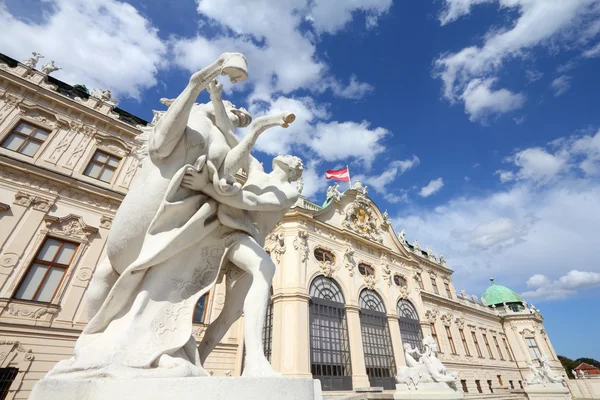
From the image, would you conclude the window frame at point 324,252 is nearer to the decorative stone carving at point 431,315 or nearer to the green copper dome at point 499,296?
the decorative stone carving at point 431,315

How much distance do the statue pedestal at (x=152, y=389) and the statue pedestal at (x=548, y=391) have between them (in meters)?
16.6

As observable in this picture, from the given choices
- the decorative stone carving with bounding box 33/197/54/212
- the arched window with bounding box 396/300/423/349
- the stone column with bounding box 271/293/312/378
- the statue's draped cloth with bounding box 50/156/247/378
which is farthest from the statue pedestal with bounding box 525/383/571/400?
the decorative stone carving with bounding box 33/197/54/212

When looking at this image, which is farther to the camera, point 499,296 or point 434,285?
point 499,296

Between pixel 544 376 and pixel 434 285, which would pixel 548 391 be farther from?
pixel 434 285

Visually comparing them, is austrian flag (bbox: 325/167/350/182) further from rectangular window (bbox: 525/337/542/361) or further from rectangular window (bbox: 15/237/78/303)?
rectangular window (bbox: 525/337/542/361)

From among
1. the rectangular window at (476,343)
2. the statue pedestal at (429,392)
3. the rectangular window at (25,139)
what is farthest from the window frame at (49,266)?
the rectangular window at (476,343)

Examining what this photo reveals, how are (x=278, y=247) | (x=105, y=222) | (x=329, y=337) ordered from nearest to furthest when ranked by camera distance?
1. (x=105, y=222)
2. (x=329, y=337)
3. (x=278, y=247)

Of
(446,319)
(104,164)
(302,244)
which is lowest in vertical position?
(446,319)

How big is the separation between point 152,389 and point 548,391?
17091 millimetres

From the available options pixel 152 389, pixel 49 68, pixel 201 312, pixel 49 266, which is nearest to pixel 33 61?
pixel 49 68

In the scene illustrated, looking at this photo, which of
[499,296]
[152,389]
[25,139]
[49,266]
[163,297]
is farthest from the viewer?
[499,296]

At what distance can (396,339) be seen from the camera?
15539 mm

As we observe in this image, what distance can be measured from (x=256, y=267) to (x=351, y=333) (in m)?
13.3

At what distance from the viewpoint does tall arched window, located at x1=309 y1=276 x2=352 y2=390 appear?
12078 millimetres
